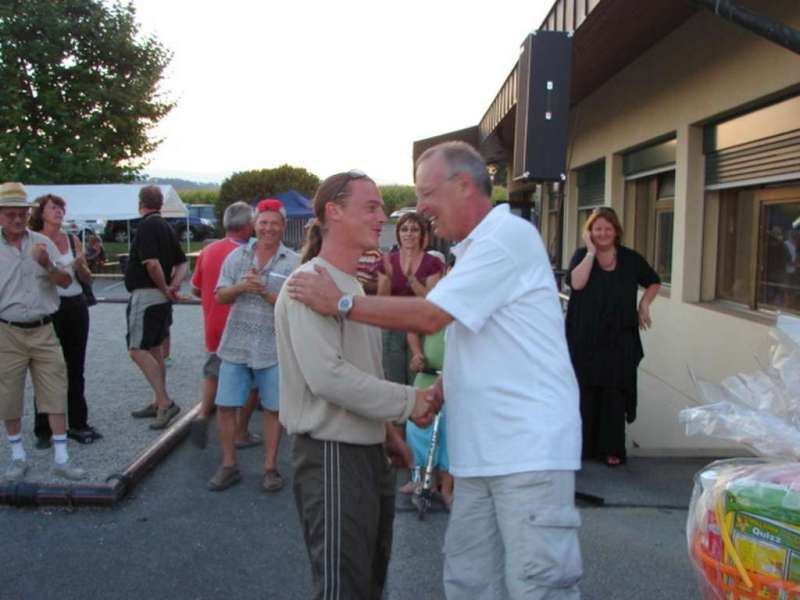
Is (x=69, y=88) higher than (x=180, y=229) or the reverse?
higher

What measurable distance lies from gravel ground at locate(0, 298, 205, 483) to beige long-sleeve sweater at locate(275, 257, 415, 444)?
121 inches

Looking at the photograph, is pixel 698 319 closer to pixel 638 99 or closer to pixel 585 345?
pixel 585 345

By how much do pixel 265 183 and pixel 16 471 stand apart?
42.7 m

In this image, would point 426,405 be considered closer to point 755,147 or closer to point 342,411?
point 342,411

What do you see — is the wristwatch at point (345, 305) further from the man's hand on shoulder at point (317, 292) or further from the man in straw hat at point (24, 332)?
the man in straw hat at point (24, 332)

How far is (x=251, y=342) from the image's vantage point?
5082 mm

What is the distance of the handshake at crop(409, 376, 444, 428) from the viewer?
96.3 inches

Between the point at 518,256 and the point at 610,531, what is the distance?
2778 millimetres

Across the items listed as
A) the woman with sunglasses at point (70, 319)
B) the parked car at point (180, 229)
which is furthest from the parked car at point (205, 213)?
the woman with sunglasses at point (70, 319)

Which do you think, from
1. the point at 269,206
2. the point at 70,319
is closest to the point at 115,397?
the point at 70,319

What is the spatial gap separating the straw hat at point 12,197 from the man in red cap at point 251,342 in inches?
56.9

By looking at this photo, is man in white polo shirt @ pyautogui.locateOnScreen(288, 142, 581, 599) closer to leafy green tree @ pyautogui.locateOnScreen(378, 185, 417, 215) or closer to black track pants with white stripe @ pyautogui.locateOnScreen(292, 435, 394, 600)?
black track pants with white stripe @ pyautogui.locateOnScreen(292, 435, 394, 600)

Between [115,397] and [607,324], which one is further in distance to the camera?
[115,397]

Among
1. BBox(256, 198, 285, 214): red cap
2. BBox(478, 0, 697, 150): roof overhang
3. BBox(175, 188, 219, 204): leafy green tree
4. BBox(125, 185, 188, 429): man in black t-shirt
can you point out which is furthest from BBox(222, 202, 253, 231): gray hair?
BBox(175, 188, 219, 204): leafy green tree
